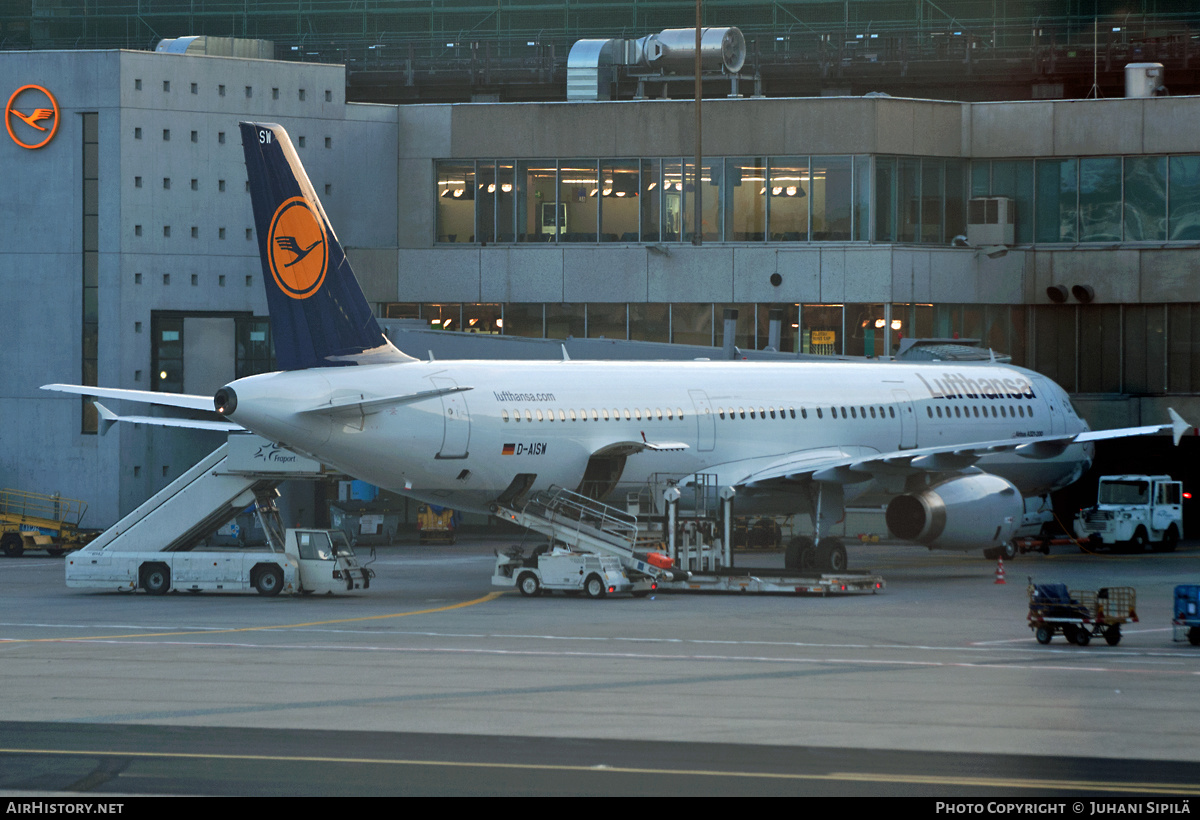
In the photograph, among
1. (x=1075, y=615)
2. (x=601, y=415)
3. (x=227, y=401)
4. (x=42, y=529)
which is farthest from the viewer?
(x=42, y=529)

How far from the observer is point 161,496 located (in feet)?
119

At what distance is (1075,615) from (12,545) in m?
35.3

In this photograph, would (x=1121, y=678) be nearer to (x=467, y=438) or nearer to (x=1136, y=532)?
(x=467, y=438)

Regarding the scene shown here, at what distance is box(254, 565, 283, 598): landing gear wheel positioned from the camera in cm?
3378

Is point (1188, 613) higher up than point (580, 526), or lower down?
lower down

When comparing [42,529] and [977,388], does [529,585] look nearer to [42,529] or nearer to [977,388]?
[977,388]

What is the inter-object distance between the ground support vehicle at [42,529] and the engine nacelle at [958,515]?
26.7 metres

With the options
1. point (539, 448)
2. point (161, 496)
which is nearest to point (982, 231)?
point (539, 448)

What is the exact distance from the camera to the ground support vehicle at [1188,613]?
973 inches

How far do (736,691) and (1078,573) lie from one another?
22.2 metres

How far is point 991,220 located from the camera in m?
58.1

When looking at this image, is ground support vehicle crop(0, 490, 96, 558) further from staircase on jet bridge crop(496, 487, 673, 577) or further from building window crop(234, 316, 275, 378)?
staircase on jet bridge crop(496, 487, 673, 577)

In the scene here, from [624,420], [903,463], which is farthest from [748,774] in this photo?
[903,463]

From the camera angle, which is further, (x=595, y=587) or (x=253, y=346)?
(x=253, y=346)
